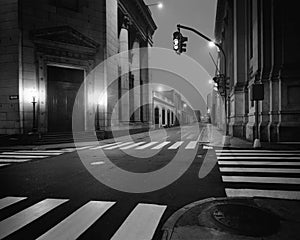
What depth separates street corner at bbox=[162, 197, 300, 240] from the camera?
3272 mm

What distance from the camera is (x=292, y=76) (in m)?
14.8

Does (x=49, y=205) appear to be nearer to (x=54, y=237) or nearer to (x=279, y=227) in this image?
(x=54, y=237)

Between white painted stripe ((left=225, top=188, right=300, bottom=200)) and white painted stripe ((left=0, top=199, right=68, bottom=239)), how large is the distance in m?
3.71

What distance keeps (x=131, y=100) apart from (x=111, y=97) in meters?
11.2

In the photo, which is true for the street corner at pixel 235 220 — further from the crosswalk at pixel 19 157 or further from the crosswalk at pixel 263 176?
the crosswalk at pixel 19 157

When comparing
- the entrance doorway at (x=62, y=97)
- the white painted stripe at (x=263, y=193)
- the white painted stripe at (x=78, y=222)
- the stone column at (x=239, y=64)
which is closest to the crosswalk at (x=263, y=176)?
the white painted stripe at (x=263, y=193)

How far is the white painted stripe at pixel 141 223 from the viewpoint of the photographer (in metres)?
3.40

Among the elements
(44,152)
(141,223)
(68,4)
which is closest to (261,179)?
(141,223)

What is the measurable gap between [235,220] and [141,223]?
58.0 inches

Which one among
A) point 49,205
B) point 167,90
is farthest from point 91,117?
point 167,90

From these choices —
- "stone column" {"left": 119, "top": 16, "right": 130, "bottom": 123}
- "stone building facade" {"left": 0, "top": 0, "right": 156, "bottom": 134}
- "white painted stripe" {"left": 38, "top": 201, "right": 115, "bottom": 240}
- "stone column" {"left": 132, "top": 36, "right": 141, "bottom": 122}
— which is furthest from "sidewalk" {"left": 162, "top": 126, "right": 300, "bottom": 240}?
"stone column" {"left": 132, "top": 36, "right": 141, "bottom": 122}

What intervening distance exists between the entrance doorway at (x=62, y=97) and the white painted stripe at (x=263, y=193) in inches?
738

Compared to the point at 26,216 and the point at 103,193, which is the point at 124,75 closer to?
the point at 103,193

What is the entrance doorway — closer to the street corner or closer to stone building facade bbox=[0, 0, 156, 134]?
stone building facade bbox=[0, 0, 156, 134]
